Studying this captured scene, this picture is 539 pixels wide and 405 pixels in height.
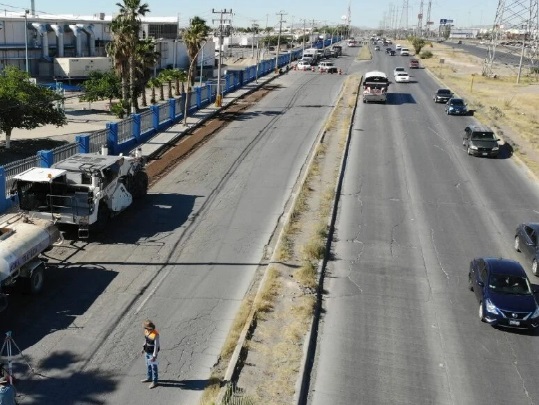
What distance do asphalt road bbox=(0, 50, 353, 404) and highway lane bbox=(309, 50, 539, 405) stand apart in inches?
116

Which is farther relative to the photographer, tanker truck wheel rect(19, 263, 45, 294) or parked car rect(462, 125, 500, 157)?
parked car rect(462, 125, 500, 157)

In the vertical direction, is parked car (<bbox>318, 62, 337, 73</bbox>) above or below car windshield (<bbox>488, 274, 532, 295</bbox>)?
above

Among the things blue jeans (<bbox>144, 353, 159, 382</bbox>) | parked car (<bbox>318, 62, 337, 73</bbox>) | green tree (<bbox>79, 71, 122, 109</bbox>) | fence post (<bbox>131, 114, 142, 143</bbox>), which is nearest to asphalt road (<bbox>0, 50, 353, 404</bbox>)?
blue jeans (<bbox>144, 353, 159, 382</bbox>)

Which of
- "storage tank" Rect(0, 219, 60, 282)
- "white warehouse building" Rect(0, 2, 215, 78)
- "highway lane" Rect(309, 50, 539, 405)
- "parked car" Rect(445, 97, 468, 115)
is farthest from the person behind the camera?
"white warehouse building" Rect(0, 2, 215, 78)

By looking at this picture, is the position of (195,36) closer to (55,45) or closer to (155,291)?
(55,45)

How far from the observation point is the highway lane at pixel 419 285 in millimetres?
13344

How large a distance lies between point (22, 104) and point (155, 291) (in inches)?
1020

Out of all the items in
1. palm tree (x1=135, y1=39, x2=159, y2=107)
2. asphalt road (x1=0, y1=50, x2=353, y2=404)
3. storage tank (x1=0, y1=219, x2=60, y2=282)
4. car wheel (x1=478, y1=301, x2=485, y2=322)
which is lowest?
asphalt road (x1=0, y1=50, x2=353, y2=404)

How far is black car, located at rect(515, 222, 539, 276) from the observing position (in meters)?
19.8

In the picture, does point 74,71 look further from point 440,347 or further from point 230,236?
point 440,347

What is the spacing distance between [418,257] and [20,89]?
2979 cm

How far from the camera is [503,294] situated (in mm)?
16375

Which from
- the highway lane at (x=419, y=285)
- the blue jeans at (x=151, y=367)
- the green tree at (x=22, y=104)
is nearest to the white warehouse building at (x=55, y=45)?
the green tree at (x=22, y=104)

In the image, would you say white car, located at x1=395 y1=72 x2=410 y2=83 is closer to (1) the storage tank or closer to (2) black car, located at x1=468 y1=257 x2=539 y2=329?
(2) black car, located at x1=468 y1=257 x2=539 y2=329
